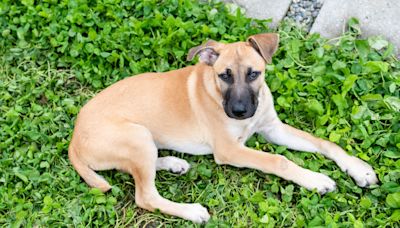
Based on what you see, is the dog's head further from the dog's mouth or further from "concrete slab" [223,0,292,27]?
"concrete slab" [223,0,292,27]

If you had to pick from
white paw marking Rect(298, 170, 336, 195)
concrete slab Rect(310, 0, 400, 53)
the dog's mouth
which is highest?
concrete slab Rect(310, 0, 400, 53)

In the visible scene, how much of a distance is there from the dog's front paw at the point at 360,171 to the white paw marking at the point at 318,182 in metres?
0.21

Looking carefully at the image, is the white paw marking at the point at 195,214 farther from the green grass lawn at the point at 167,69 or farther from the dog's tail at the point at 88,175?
the dog's tail at the point at 88,175

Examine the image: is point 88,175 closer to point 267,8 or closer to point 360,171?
point 360,171

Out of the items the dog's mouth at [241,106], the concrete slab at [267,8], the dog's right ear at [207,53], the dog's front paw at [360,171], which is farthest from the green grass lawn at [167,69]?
the dog's right ear at [207,53]

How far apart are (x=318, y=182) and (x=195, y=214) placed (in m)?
1.15

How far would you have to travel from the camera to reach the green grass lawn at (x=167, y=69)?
509cm

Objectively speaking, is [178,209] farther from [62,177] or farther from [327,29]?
[327,29]

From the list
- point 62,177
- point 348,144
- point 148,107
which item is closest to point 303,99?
point 348,144

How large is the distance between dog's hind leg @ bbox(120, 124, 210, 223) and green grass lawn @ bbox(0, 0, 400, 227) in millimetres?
122

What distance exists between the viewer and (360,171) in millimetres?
5066

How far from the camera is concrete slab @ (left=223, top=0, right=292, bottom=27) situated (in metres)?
6.34

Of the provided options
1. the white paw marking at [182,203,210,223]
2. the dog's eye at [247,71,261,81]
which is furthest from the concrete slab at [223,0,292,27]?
the white paw marking at [182,203,210,223]

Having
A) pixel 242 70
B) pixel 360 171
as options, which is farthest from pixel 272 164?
pixel 242 70
